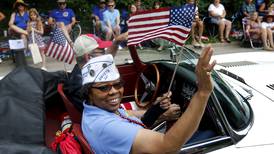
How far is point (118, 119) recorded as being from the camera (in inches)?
84.4

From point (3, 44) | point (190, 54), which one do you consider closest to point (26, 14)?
point (3, 44)

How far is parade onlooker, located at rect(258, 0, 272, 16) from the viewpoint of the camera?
38.9 feet

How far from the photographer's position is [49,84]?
11.0ft

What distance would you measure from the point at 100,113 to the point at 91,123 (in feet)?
0.26

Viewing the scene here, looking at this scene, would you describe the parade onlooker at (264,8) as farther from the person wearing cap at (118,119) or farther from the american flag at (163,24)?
the person wearing cap at (118,119)

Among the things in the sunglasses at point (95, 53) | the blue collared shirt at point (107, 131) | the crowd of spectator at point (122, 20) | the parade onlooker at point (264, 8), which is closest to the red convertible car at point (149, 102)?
the blue collared shirt at point (107, 131)

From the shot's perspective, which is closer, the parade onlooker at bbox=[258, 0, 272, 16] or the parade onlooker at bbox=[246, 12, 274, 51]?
the parade onlooker at bbox=[246, 12, 274, 51]

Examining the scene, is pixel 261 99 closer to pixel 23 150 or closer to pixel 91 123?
pixel 91 123

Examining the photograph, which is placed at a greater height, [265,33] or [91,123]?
[91,123]

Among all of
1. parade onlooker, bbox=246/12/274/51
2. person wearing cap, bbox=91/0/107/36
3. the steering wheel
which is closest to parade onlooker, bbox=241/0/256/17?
parade onlooker, bbox=246/12/274/51

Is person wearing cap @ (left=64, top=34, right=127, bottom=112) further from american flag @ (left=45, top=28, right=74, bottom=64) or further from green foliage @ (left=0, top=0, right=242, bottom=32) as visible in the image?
green foliage @ (left=0, top=0, right=242, bottom=32)

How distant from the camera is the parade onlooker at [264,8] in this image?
11.9m

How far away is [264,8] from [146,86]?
995cm

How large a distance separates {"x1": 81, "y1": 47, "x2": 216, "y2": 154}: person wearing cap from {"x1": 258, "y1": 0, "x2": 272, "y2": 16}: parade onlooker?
10.5 metres
